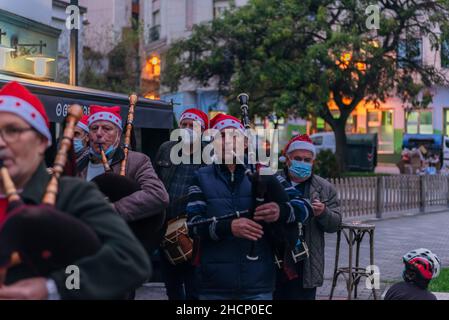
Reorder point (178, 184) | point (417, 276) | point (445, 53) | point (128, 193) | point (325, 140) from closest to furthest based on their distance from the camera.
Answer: point (128, 193) → point (417, 276) → point (178, 184) → point (445, 53) → point (325, 140)

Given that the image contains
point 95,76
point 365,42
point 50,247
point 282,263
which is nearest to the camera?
point 50,247

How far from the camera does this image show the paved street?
8.23 meters

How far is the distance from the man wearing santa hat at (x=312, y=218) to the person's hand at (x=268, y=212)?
3.36 feet

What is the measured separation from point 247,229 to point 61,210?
1.73 metres

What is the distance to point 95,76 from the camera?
31.1 metres

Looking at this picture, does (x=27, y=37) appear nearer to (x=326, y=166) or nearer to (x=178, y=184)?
(x=326, y=166)

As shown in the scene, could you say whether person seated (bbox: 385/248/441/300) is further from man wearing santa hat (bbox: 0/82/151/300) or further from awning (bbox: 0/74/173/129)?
awning (bbox: 0/74/173/129)

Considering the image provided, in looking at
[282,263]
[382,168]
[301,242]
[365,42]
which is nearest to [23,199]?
[282,263]

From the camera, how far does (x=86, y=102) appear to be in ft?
27.5

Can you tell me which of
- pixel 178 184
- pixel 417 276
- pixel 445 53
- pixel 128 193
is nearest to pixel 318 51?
pixel 445 53

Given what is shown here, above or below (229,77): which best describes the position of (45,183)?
below

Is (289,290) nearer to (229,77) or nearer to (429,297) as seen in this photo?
(429,297)

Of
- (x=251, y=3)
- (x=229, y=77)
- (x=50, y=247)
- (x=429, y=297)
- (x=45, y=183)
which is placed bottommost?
(x=429, y=297)

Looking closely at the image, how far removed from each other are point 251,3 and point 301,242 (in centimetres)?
1892
